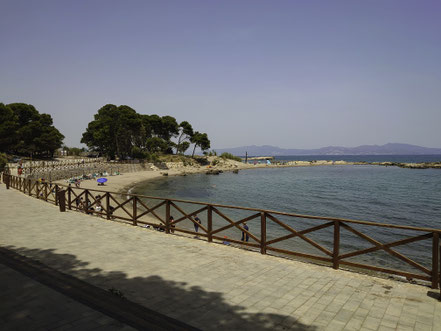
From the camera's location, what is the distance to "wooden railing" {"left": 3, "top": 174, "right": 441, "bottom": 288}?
21.4ft

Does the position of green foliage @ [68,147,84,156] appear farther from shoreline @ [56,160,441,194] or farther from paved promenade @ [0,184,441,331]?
paved promenade @ [0,184,441,331]

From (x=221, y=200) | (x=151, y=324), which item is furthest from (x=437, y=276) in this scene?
(x=221, y=200)

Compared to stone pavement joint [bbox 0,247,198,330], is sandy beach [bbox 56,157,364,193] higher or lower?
lower

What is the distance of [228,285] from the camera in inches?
238

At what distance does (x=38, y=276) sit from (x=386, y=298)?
705 cm

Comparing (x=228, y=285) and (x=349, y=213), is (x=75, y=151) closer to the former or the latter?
(x=349, y=213)

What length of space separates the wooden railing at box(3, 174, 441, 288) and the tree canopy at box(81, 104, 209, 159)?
133 feet

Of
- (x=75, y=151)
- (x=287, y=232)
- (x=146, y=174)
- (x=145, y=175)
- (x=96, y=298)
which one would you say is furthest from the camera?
(x=75, y=151)

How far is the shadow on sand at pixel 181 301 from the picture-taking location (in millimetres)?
4492

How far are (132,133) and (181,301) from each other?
222ft

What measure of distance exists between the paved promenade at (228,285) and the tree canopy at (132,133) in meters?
58.5

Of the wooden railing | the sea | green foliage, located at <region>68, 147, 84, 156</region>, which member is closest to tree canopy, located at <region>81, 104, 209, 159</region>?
green foliage, located at <region>68, 147, 84, 156</region>

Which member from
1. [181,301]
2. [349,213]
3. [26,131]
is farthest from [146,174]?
[181,301]

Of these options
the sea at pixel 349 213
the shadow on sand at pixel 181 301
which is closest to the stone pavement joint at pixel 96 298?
the shadow on sand at pixel 181 301
